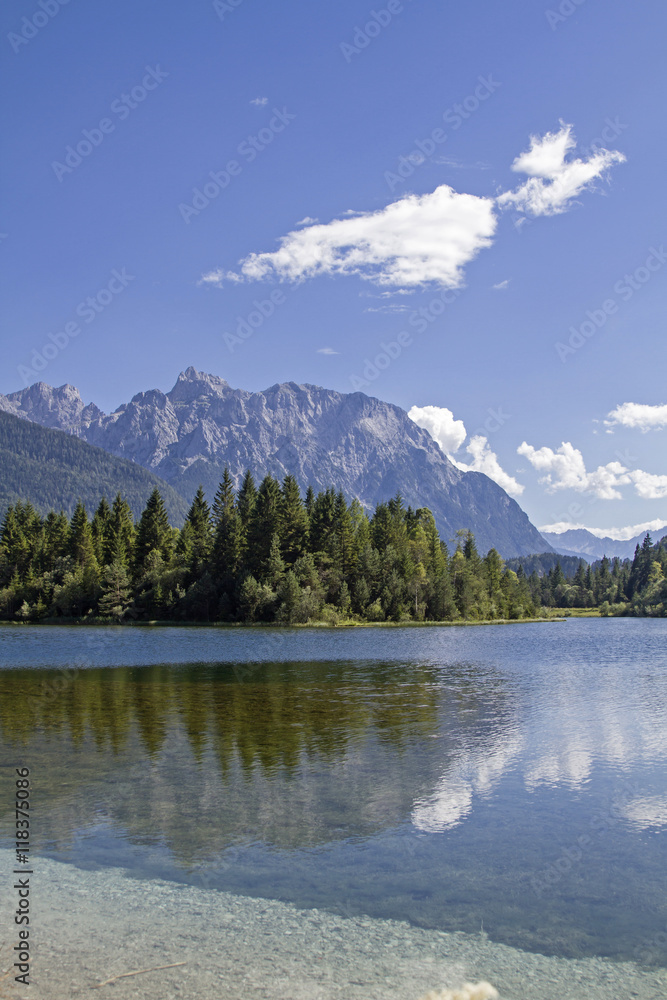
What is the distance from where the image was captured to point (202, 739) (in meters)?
30.4

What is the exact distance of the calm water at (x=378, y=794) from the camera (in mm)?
14992

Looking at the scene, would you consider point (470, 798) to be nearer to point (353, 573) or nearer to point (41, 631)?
point (41, 631)

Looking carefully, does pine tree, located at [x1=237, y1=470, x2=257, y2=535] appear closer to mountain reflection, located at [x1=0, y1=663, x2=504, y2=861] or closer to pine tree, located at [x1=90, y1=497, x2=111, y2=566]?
pine tree, located at [x1=90, y1=497, x2=111, y2=566]

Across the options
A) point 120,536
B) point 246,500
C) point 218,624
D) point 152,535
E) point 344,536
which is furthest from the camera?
point 120,536

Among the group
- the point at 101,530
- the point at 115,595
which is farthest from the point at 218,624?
the point at 101,530

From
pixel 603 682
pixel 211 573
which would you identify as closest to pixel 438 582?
pixel 211 573

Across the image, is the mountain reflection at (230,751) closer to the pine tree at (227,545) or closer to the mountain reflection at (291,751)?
the mountain reflection at (291,751)

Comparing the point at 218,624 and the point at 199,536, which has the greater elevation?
the point at 199,536

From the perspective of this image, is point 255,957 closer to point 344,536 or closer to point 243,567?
point 243,567

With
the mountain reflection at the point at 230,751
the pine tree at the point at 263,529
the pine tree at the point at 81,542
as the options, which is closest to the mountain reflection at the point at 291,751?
the mountain reflection at the point at 230,751

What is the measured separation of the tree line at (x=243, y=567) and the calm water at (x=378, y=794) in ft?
237

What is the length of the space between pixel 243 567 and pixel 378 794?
10753cm

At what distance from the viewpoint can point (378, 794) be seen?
22188 mm

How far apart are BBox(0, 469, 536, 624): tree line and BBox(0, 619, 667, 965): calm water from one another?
237 feet
